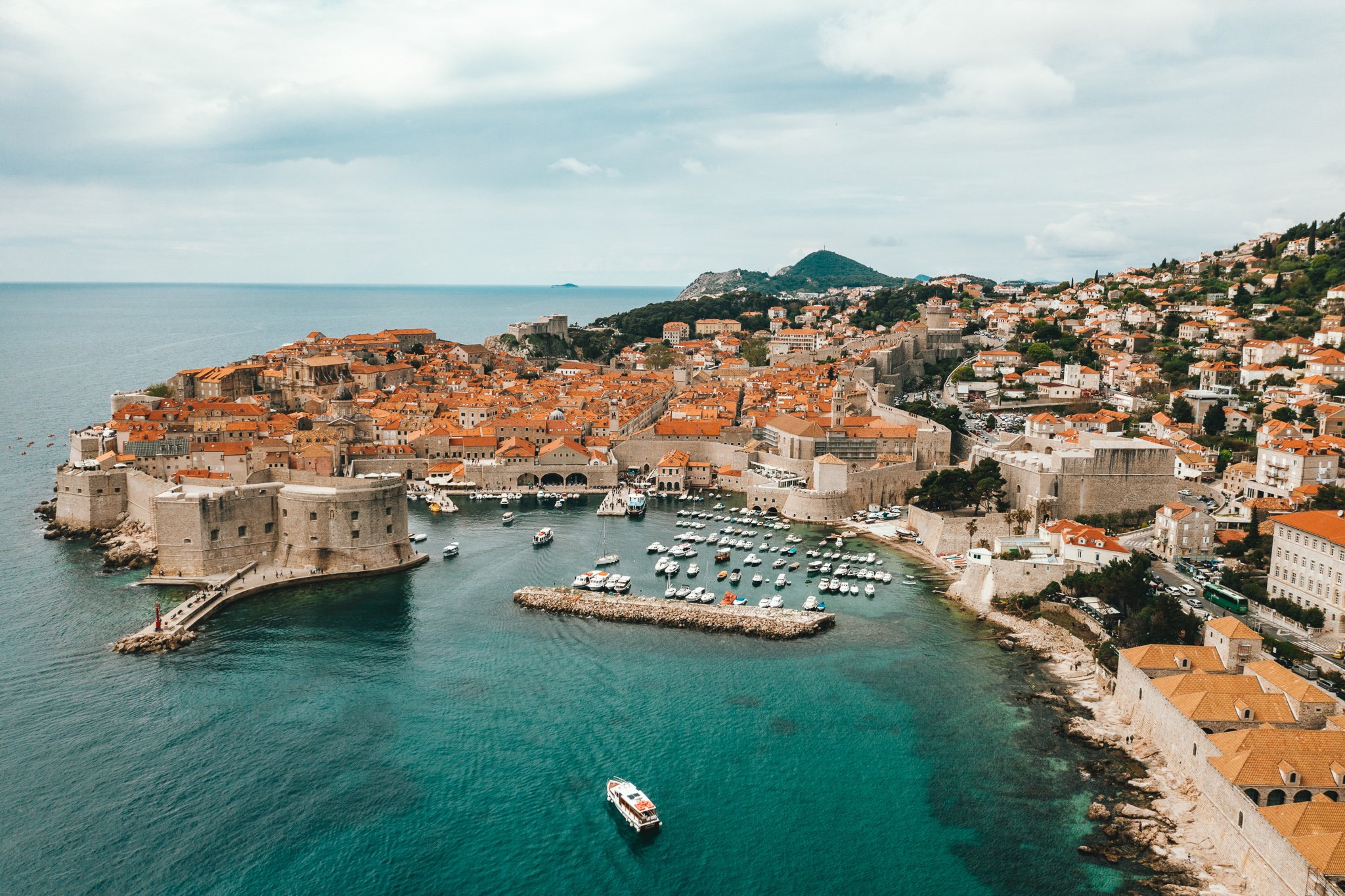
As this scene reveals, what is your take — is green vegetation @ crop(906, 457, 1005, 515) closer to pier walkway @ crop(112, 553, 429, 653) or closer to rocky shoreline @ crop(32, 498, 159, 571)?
pier walkway @ crop(112, 553, 429, 653)

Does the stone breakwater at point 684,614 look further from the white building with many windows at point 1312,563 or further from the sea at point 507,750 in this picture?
the white building with many windows at point 1312,563

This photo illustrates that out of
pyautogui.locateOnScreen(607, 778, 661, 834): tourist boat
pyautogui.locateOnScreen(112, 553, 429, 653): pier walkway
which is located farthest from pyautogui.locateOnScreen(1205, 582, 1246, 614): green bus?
pyautogui.locateOnScreen(112, 553, 429, 653): pier walkway

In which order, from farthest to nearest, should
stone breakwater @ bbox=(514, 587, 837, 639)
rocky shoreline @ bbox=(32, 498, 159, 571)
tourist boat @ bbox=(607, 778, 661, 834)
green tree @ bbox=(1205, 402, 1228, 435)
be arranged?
green tree @ bbox=(1205, 402, 1228, 435), rocky shoreline @ bbox=(32, 498, 159, 571), stone breakwater @ bbox=(514, 587, 837, 639), tourist boat @ bbox=(607, 778, 661, 834)

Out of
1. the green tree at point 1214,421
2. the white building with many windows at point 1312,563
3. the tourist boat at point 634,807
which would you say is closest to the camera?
the tourist boat at point 634,807

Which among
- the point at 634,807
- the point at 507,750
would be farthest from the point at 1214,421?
the point at 507,750

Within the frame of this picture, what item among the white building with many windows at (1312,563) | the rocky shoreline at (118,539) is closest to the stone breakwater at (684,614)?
the white building with many windows at (1312,563)

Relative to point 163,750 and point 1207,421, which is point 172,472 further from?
point 1207,421
